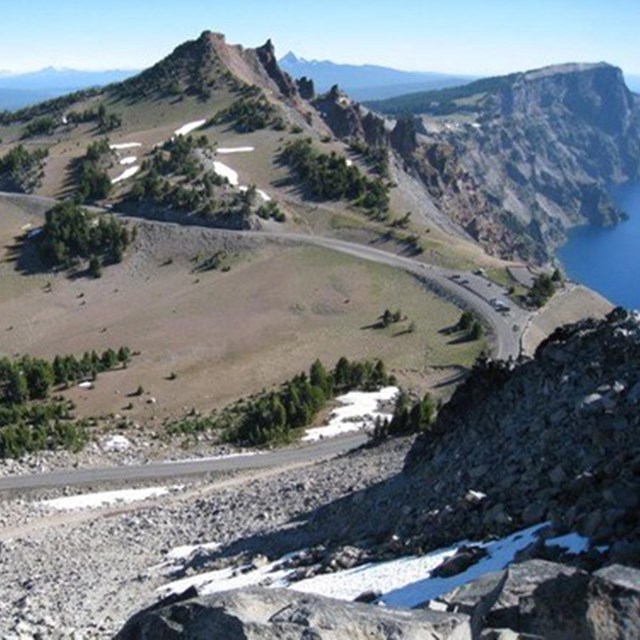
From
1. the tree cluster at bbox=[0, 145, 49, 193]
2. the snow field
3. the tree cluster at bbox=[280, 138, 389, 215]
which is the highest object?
the snow field

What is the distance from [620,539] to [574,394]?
831 centimetres

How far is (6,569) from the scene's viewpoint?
30.8 metres

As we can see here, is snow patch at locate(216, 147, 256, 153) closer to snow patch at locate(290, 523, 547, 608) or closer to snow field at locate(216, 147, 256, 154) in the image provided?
snow field at locate(216, 147, 256, 154)

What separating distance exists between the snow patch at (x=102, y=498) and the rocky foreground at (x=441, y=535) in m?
2.15

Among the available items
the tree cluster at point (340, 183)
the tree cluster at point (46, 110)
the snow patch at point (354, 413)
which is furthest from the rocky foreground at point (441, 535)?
the tree cluster at point (46, 110)

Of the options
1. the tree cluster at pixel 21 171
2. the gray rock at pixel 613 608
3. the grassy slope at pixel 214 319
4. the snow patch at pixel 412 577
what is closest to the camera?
the gray rock at pixel 613 608

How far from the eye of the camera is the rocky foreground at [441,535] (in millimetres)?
11367

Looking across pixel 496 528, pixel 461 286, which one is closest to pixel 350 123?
pixel 461 286

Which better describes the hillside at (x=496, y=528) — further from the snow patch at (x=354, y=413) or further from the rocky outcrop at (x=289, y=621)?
the snow patch at (x=354, y=413)

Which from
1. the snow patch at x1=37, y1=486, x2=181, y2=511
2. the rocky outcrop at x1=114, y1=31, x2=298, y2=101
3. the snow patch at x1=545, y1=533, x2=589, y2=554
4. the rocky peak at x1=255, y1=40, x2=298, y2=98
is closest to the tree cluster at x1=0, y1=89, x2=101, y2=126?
the rocky outcrop at x1=114, y1=31, x2=298, y2=101

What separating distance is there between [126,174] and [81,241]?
2253cm

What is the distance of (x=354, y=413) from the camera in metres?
55.1

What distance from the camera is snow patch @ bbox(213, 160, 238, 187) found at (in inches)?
4272

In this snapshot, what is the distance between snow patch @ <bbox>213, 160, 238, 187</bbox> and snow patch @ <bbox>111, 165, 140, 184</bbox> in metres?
11.2
